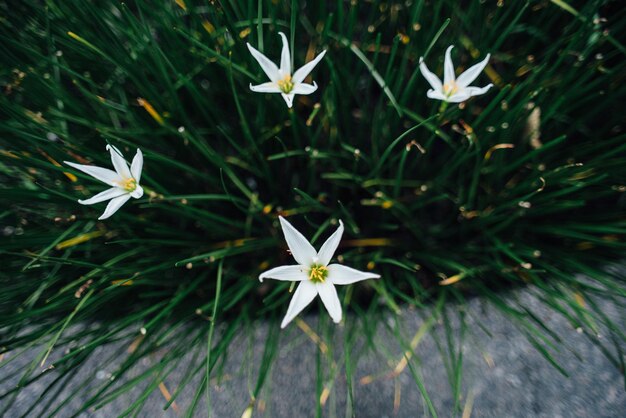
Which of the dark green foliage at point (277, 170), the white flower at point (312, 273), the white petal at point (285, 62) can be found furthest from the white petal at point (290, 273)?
the white petal at point (285, 62)

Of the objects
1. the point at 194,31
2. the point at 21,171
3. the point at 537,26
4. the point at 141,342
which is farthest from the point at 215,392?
the point at 537,26

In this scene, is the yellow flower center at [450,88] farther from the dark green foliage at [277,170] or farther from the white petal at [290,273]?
the white petal at [290,273]

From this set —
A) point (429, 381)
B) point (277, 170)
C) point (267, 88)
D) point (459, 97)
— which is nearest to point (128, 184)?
point (267, 88)

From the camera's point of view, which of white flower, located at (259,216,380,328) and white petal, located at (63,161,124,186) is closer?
white flower, located at (259,216,380,328)

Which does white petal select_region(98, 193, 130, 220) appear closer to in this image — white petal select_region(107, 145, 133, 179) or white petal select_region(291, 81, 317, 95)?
white petal select_region(107, 145, 133, 179)

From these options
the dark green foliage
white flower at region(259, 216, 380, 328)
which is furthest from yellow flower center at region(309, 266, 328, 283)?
the dark green foliage

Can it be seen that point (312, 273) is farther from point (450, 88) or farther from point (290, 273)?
point (450, 88)

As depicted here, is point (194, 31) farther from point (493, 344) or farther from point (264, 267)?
point (493, 344)
